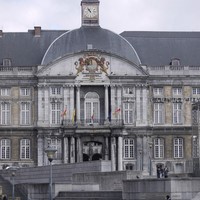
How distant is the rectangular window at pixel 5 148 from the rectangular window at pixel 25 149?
1.27m

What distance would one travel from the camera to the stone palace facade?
83125 millimetres

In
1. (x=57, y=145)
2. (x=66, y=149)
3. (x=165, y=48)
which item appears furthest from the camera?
(x=165, y=48)

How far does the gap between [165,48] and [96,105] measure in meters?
10.5

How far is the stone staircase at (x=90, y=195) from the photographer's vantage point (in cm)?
4644

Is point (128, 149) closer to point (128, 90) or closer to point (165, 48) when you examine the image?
point (128, 90)

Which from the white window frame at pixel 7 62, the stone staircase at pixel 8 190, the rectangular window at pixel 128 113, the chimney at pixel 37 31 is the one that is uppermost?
the chimney at pixel 37 31

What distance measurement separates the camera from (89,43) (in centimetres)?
8488

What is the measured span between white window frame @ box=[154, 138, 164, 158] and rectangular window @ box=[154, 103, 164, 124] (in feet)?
5.85

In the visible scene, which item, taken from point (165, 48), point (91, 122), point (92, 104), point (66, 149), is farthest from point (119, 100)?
point (165, 48)

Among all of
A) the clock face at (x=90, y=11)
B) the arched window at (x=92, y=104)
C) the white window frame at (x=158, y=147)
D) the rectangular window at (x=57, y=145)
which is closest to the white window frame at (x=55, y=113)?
the rectangular window at (x=57, y=145)

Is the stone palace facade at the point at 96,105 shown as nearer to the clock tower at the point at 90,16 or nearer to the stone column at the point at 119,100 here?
the stone column at the point at 119,100

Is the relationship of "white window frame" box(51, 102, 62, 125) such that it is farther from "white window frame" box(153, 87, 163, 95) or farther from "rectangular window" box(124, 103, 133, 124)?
"white window frame" box(153, 87, 163, 95)

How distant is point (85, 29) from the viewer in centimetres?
8669

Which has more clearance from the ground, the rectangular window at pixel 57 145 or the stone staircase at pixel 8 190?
the rectangular window at pixel 57 145
